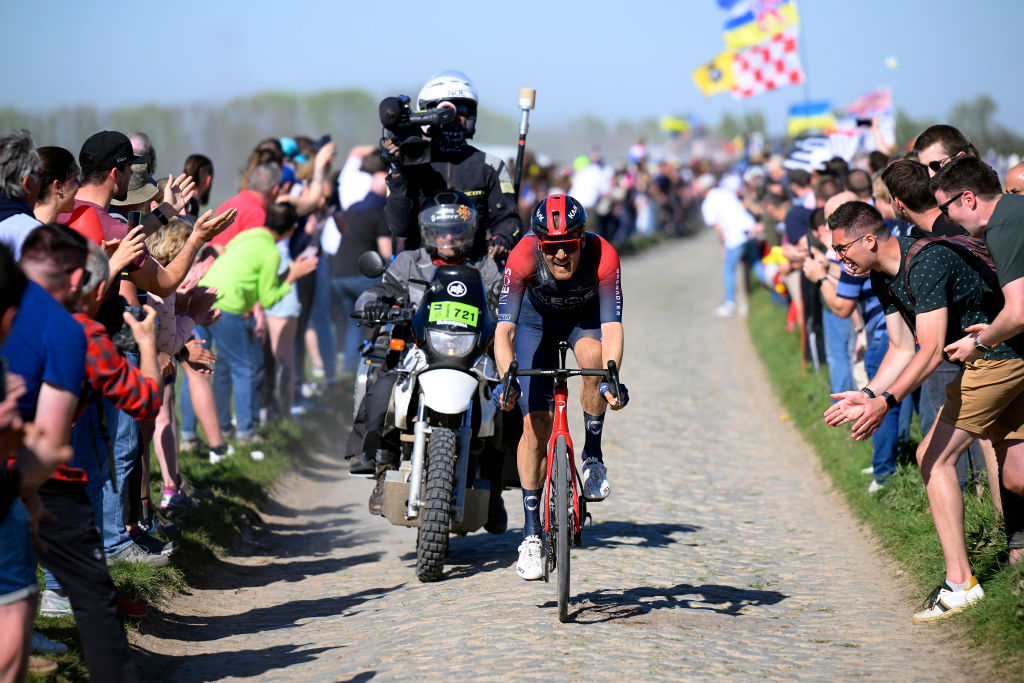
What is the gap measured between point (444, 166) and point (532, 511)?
3217 mm

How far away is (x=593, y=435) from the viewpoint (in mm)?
7586

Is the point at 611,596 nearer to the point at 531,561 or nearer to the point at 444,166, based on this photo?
the point at 531,561

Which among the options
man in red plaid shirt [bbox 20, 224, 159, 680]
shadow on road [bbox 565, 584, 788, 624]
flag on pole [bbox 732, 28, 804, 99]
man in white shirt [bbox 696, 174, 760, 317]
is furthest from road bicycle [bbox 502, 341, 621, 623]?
flag on pole [bbox 732, 28, 804, 99]

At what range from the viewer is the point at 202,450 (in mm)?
11172

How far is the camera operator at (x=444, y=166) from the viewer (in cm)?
936

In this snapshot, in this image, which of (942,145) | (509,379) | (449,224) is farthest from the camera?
(942,145)

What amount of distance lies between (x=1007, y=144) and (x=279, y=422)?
47807mm

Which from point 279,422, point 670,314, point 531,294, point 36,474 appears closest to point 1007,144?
point 670,314

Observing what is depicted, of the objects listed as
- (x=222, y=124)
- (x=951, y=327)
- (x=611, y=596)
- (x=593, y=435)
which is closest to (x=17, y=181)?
(x=593, y=435)

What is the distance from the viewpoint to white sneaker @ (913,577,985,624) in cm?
677

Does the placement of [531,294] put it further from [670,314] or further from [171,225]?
[670,314]

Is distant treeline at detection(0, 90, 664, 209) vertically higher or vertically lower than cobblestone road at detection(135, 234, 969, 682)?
higher

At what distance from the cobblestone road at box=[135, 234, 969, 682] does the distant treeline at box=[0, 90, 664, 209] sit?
626 cm

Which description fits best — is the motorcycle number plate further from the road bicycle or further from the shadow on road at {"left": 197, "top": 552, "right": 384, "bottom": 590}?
the shadow on road at {"left": 197, "top": 552, "right": 384, "bottom": 590}
